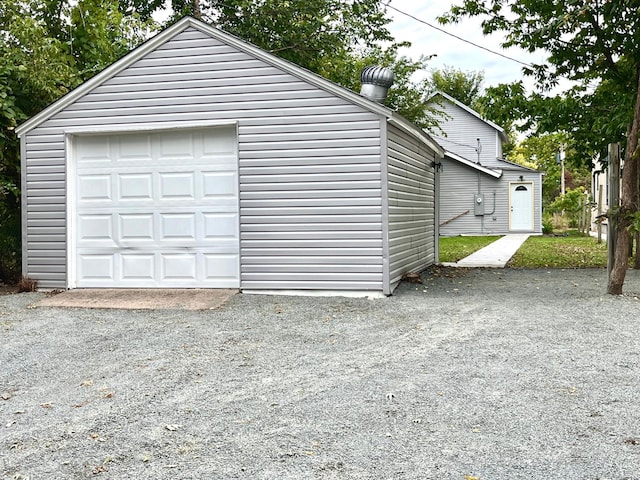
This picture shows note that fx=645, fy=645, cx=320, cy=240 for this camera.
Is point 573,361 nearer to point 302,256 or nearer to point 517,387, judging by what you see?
point 517,387

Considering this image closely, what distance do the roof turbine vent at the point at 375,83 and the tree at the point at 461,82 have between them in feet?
98.8

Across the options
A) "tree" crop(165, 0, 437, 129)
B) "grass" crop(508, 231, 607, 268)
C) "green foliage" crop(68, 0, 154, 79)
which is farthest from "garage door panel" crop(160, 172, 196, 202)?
"tree" crop(165, 0, 437, 129)

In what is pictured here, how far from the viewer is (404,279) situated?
9367 millimetres

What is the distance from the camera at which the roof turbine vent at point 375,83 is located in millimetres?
8969

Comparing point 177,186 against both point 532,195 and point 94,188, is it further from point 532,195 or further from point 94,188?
point 532,195

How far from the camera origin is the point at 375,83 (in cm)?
899

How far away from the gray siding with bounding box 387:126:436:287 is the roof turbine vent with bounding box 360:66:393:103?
0.66 metres

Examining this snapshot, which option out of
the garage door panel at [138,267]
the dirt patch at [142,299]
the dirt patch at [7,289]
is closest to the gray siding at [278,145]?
the dirt patch at [142,299]

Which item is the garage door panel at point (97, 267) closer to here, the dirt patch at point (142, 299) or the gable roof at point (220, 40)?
the dirt patch at point (142, 299)

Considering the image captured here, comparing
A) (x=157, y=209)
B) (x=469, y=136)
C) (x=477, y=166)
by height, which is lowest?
(x=157, y=209)

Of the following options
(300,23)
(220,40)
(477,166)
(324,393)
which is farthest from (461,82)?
(324,393)

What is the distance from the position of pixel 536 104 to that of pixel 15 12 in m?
8.64

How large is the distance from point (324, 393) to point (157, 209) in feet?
17.0

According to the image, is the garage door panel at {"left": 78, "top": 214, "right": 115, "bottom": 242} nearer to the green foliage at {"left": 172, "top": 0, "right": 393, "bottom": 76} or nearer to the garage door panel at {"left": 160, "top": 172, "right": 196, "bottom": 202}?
the garage door panel at {"left": 160, "top": 172, "right": 196, "bottom": 202}
